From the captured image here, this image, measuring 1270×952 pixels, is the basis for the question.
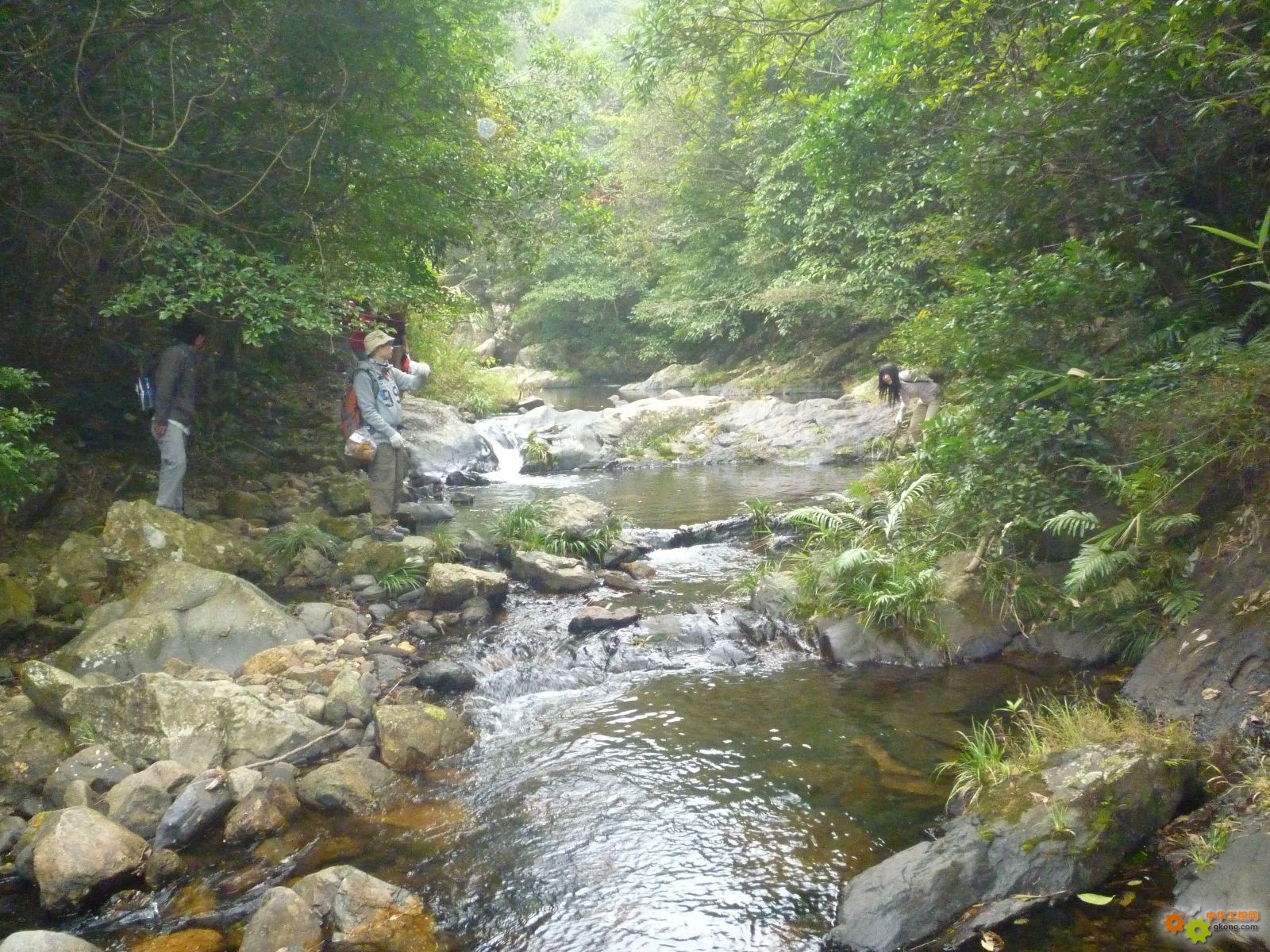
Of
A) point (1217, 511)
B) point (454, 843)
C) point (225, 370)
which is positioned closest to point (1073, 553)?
point (1217, 511)

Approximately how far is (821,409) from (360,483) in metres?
11.4

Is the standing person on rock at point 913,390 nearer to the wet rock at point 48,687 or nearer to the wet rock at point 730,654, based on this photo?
the wet rock at point 730,654

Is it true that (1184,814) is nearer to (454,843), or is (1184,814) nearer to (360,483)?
(454,843)

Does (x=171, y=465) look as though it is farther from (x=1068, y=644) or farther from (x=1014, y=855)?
(x=1068, y=644)

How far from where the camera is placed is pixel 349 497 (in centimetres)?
1084

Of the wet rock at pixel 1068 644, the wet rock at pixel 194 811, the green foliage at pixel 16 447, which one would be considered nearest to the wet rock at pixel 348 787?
the wet rock at pixel 194 811

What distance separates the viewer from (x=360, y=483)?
1102 cm

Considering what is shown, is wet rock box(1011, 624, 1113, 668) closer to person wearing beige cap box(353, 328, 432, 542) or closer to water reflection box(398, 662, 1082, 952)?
water reflection box(398, 662, 1082, 952)

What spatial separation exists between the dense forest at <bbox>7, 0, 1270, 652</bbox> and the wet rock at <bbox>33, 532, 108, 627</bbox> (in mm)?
713

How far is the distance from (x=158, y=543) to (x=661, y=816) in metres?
5.11

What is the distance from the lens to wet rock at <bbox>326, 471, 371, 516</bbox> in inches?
423

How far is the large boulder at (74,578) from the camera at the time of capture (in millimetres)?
6641

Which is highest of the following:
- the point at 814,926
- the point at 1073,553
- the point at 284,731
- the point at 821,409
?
the point at 821,409

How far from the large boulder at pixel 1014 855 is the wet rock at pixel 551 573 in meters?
5.37
